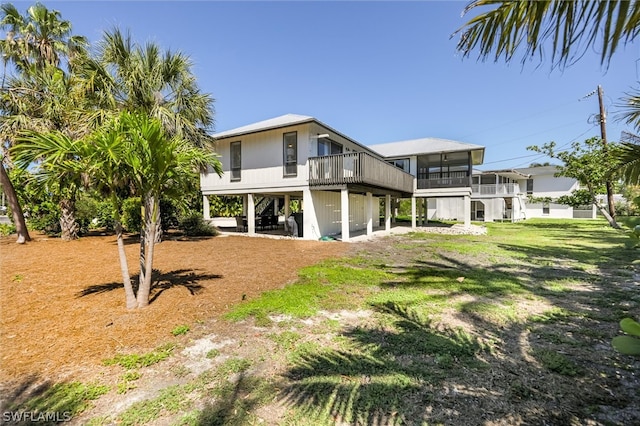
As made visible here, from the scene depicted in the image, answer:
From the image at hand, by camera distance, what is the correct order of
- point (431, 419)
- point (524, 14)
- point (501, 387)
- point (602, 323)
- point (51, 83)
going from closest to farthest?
point (524, 14) < point (431, 419) < point (501, 387) < point (602, 323) < point (51, 83)

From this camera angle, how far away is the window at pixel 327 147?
15401mm

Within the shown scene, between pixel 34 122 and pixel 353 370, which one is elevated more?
pixel 34 122

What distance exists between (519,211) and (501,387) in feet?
129

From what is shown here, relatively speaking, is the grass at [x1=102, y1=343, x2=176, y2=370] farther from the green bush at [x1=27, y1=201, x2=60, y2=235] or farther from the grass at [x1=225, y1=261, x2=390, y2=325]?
the green bush at [x1=27, y1=201, x2=60, y2=235]

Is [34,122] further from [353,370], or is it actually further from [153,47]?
[353,370]

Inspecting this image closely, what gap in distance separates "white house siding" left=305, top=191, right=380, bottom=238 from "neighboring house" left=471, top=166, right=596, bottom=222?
15550mm

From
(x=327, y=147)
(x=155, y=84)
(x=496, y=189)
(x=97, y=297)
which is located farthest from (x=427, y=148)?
(x=97, y=297)

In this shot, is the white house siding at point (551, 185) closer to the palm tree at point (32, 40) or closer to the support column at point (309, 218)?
the support column at point (309, 218)

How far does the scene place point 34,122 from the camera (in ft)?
35.7

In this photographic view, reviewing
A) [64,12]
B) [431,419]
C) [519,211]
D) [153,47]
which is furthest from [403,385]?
[519,211]

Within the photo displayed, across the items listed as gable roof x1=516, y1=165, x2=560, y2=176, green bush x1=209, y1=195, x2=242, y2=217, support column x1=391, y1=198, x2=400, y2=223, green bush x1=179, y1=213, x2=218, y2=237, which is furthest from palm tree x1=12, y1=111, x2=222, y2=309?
gable roof x1=516, y1=165, x2=560, y2=176

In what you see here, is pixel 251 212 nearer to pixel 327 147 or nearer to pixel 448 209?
pixel 327 147

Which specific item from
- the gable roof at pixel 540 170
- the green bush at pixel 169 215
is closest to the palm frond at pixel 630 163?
the green bush at pixel 169 215

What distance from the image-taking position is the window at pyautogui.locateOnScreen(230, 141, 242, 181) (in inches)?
659
